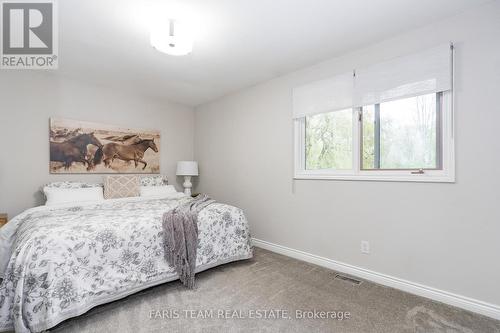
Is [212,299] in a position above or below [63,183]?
below

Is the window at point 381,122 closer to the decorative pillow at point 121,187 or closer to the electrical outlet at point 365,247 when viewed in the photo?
the electrical outlet at point 365,247

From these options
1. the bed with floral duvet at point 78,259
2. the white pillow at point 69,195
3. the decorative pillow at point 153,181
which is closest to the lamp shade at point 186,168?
the decorative pillow at point 153,181

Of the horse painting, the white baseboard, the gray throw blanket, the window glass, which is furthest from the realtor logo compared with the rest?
the white baseboard

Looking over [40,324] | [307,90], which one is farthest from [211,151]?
[40,324]

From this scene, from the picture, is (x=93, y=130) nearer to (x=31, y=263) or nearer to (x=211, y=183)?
(x=211, y=183)

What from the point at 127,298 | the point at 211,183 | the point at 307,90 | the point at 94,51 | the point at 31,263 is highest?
the point at 94,51

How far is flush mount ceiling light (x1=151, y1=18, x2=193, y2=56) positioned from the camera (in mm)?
1942

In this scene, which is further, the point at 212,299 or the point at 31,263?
the point at 212,299

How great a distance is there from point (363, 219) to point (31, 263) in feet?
9.01

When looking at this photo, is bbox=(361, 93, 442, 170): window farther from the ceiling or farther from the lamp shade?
the lamp shade

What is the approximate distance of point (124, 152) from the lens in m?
3.77

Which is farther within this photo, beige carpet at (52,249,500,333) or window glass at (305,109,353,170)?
window glass at (305,109,353,170)

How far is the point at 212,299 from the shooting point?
79.7 inches

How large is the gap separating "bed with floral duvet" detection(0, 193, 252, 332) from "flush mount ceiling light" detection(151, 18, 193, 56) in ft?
→ 5.03
